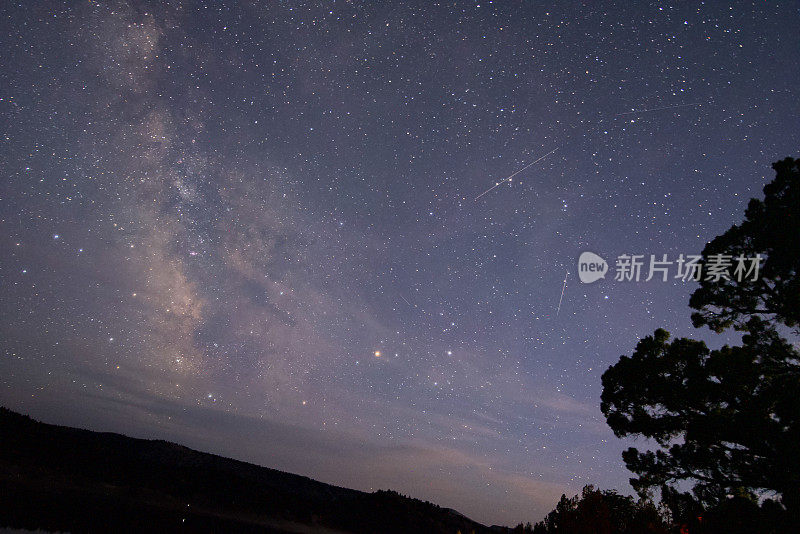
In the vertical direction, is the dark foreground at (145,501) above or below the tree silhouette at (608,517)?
below

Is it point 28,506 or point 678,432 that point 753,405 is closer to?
point 678,432

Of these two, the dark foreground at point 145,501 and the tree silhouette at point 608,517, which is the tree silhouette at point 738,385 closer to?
the tree silhouette at point 608,517

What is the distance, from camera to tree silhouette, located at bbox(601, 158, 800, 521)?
32.0 ft

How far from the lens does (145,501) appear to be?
16.2 meters

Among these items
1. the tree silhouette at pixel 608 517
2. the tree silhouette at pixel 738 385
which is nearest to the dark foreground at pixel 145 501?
the tree silhouette at pixel 608 517

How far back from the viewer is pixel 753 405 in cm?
1007

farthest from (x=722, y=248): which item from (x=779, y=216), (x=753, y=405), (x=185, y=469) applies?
(x=185, y=469)

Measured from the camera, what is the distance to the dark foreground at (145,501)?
470 inches

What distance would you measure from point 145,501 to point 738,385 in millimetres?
22185

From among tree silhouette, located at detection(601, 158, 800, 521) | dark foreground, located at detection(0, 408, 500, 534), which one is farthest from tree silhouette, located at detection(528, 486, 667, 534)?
dark foreground, located at detection(0, 408, 500, 534)

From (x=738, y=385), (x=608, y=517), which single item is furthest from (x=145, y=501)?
(x=738, y=385)

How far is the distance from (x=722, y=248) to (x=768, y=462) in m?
5.93

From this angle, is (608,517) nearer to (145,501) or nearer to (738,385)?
(738,385)

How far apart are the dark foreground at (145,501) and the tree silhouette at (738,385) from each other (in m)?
15.9
